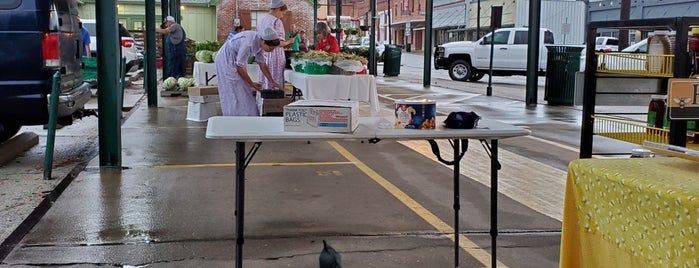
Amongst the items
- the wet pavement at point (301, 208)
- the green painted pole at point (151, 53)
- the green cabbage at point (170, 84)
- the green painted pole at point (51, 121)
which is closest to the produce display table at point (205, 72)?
the green painted pole at point (151, 53)

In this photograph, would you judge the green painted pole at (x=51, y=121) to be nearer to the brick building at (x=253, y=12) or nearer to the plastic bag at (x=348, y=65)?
the plastic bag at (x=348, y=65)

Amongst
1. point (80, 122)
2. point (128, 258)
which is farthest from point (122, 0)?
point (128, 258)

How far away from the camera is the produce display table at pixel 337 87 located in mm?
9758

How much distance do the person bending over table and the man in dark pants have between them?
8.55 m

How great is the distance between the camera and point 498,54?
24.3 metres

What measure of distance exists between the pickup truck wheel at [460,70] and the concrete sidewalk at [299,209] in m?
15.8

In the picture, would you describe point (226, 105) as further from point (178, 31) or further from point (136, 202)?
point (178, 31)

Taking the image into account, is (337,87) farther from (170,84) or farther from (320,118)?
(170,84)

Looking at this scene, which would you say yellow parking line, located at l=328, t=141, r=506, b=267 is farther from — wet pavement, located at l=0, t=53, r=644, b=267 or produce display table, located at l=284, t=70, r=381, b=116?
produce display table, located at l=284, t=70, r=381, b=116

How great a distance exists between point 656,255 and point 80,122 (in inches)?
440

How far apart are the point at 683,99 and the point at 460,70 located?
2273 cm

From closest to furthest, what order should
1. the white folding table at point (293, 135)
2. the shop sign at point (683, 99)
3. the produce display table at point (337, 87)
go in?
the shop sign at point (683, 99), the white folding table at point (293, 135), the produce display table at point (337, 87)

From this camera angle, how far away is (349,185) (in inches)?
269

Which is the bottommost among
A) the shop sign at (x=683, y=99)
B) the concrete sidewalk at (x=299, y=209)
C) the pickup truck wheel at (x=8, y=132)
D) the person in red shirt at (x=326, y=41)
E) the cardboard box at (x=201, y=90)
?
the concrete sidewalk at (x=299, y=209)
